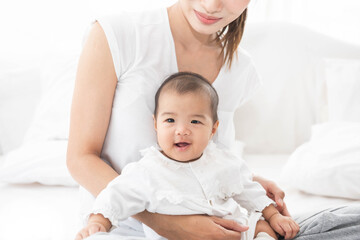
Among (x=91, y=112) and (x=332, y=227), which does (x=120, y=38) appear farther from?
(x=332, y=227)

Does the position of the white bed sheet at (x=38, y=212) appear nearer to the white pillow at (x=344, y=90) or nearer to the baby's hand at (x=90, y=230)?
the baby's hand at (x=90, y=230)

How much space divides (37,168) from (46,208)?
0.87 ft

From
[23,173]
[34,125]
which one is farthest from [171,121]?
[34,125]

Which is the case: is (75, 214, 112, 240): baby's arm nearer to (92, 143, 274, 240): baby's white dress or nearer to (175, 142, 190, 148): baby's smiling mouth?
(92, 143, 274, 240): baby's white dress

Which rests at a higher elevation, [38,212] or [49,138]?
[49,138]

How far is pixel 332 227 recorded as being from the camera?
1.21m

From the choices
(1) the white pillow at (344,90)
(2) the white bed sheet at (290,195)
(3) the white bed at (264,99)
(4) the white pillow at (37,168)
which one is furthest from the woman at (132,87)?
(1) the white pillow at (344,90)

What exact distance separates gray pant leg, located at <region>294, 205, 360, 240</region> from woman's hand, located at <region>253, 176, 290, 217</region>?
0.44 feet

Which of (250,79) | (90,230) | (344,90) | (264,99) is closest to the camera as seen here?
(90,230)

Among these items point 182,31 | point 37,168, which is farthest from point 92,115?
point 37,168

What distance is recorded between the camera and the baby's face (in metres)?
1.26

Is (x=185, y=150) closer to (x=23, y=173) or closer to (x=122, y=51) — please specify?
(x=122, y=51)

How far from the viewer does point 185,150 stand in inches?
49.9

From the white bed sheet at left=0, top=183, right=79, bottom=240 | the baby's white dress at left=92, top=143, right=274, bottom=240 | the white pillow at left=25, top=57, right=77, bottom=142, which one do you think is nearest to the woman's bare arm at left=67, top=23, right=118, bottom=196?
the baby's white dress at left=92, top=143, right=274, bottom=240
